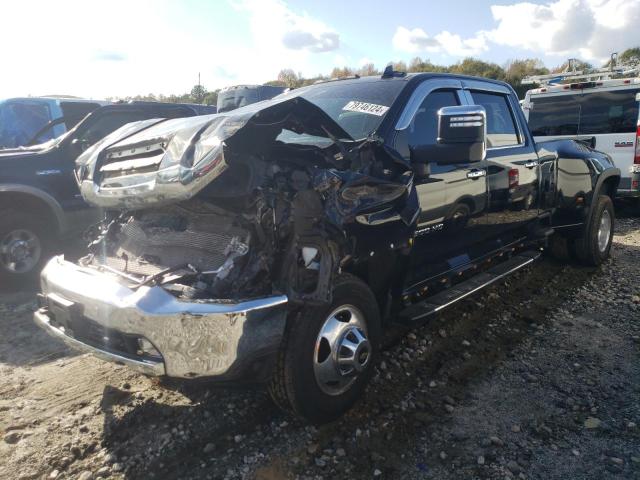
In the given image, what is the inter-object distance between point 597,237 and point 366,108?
3.84m

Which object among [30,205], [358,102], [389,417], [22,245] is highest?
[358,102]

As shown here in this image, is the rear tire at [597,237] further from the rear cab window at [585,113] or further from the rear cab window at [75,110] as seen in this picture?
the rear cab window at [75,110]

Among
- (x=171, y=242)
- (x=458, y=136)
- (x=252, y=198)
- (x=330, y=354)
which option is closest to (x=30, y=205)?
(x=171, y=242)

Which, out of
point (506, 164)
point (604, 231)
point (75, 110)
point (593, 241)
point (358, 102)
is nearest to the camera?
point (358, 102)

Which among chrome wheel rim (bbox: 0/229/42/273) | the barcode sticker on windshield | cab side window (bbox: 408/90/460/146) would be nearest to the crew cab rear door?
cab side window (bbox: 408/90/460/146)

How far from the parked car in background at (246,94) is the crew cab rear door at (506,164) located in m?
7.92

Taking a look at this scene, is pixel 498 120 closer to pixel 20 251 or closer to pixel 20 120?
pixel 20 251

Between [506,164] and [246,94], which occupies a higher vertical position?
[246,94]

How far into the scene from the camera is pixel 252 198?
2.62 metres

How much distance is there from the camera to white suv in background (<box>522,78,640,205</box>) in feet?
27.8

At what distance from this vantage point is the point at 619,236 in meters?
7.70

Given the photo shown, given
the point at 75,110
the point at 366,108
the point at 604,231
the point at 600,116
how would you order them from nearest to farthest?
the point at 366,108 → the point at 604,231 → the point at 75,110 → the point at 600,116

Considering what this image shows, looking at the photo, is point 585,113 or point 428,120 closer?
point 428,120

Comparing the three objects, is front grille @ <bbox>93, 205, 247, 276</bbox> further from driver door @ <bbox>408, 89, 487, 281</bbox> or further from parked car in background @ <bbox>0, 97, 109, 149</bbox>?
parked car in background @ <bbox>0, 97, 109, 149</bbox>
